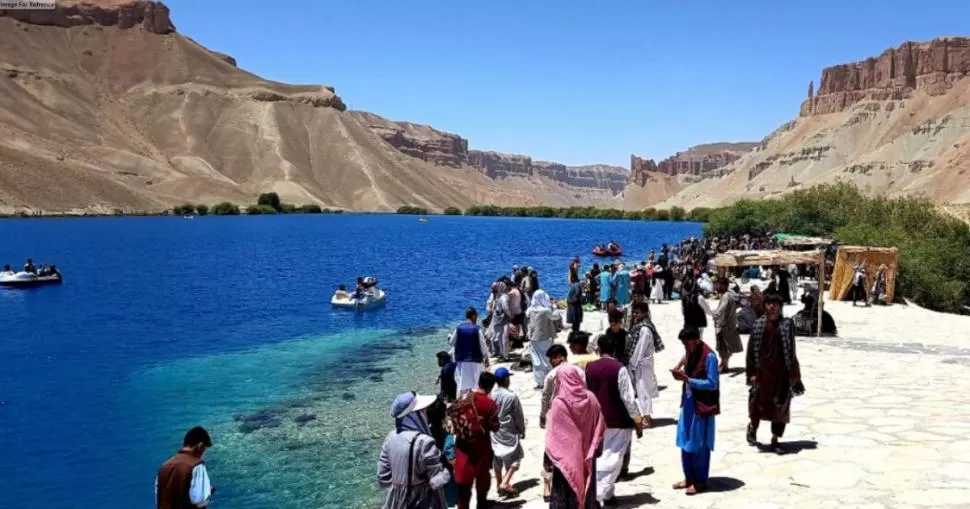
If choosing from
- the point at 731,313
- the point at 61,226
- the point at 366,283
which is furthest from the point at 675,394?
the point at 61,226

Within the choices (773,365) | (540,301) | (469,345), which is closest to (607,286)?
(540,301)

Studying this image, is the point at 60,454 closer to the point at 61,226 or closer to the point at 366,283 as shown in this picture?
the point at 366,283

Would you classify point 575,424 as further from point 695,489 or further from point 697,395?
point 695,489

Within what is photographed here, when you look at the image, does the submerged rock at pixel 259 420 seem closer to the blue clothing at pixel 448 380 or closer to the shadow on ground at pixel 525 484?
the blue clothing at pixel 448 380

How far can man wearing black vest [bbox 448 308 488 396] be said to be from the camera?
1190 centimetres

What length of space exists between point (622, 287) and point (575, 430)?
18.5 m

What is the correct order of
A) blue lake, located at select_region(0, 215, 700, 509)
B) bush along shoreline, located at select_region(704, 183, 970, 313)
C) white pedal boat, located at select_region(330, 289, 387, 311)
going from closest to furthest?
blue lake, located at select_region(0, 215, 700, 509) < bush along shoreline, located at select_region(704, 183, 970, 313) < white pedal boat, located at select_region(330, 289, 387, 311)

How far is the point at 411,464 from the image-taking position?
19.5 ft

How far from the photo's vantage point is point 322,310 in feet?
113

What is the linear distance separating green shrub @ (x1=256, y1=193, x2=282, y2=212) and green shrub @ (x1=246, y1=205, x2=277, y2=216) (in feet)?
5.85

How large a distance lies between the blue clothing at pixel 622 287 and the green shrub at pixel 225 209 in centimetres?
13842

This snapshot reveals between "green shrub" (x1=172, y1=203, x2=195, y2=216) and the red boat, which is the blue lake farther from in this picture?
"green shrub" (x1=172, y1=203, x2=195, y2=216)

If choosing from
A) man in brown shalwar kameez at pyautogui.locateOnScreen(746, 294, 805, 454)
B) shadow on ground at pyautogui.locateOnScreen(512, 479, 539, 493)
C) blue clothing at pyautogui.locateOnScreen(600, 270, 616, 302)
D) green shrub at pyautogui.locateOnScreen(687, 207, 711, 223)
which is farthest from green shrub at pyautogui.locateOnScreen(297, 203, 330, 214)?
man in brown shalwar kameez at pyautogui.locateOnScreen(746, 294, 805, 454)

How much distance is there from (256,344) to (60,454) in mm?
11913
